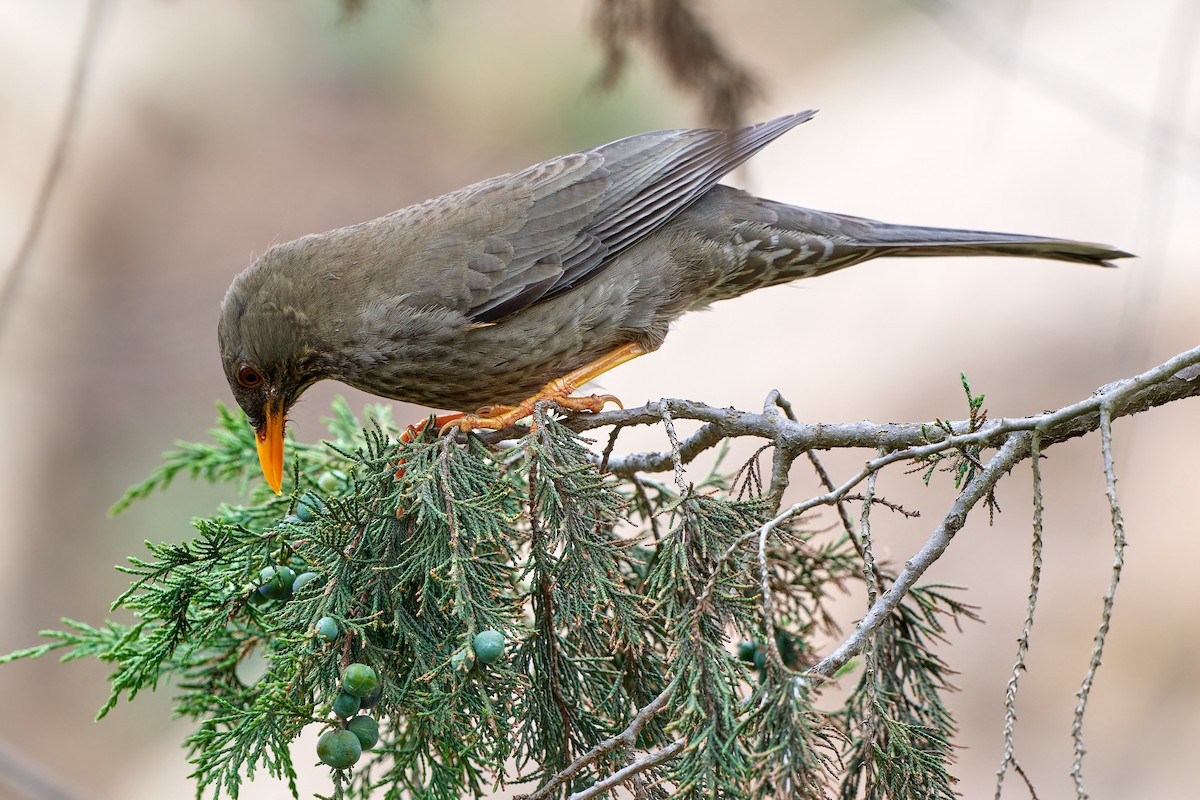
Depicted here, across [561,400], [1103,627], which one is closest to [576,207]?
[561,400]

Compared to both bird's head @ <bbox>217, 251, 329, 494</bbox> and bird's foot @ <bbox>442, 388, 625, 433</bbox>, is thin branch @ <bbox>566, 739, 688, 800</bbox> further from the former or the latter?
bird's head @ <bbox>217, 251, 329, 494</bbox>

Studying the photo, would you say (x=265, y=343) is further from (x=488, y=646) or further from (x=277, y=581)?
(x=488, y=646)

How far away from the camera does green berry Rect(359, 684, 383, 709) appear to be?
219 centimetres

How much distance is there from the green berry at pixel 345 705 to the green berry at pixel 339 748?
45 millimetres

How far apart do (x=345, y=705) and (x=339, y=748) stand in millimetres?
96

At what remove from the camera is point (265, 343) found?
357 centimetres

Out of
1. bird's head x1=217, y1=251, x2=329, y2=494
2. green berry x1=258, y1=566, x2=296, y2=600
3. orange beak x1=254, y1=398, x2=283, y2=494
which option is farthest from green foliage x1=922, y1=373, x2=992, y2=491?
bird's head x1=217, y1=251, x2=329, y2=494

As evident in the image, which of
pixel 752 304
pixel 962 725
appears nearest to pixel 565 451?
pixel 962 725

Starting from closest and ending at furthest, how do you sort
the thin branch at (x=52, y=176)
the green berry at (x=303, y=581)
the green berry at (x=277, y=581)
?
1. the green berry at (x=303, y=581)
2. the green berry at (x=277, y=581)
3. the thin branch at (x=52, y=176)

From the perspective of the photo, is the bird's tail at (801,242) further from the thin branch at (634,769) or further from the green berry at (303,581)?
the thin branch at (634,769)

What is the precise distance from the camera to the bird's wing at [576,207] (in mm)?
3746

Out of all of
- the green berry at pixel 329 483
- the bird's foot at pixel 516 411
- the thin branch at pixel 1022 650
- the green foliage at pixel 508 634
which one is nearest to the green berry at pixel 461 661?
the green foliage at pixel 508 634

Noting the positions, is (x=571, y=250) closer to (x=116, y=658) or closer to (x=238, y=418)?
(x=238, y=418)

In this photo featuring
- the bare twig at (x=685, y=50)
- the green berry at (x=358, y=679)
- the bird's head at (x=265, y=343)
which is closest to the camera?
the green berry at (x=358, y=679)
